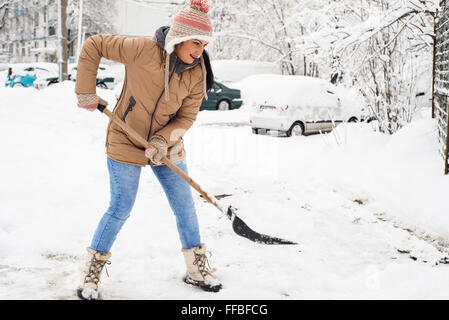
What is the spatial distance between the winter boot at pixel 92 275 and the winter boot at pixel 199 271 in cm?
56

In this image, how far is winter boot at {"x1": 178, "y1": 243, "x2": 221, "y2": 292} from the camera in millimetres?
2994

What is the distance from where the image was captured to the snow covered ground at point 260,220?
307 cm

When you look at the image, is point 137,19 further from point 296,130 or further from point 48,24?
point 296,130

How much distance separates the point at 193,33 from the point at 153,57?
10.7 inches

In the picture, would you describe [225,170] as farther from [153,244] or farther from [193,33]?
[193,33]

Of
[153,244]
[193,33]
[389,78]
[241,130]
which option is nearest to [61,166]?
[153,244]

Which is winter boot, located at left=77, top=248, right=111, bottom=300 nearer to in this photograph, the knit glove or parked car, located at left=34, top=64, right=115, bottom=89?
the knit glove

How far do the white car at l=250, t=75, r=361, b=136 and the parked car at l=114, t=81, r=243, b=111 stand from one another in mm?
5358

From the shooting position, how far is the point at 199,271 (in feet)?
9.90

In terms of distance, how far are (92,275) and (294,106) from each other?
28.8ft

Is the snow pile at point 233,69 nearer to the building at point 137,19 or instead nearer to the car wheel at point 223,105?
the car wheel at point 223,105

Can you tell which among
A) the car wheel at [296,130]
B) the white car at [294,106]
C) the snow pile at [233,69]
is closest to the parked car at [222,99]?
the snow pile at [233,69]

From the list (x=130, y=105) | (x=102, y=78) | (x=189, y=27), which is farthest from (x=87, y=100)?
(x=102, y=78)

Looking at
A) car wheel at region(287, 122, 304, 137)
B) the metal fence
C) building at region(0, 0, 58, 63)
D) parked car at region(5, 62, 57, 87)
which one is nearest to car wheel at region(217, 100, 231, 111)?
car wheel at region(287, 122, 304, 137)
